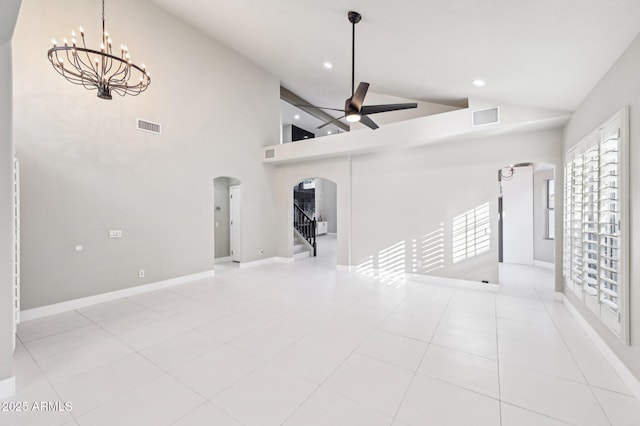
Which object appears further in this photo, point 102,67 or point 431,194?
point 431,194

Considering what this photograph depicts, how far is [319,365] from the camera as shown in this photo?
8.63ft

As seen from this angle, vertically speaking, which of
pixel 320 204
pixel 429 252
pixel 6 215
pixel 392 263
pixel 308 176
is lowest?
pixel 392 263

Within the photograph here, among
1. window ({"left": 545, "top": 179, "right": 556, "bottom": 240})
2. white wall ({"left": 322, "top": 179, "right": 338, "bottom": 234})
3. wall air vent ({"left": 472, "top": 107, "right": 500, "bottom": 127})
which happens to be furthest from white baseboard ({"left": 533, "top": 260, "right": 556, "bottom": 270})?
white wall ({"left": 322, "top": 179, "right": 338, "bottom": 234})

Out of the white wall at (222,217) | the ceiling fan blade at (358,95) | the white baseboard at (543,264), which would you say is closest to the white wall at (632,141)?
the ceiling fan blade at (358,95)

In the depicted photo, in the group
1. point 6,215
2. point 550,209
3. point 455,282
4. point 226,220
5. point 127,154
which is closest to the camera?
point 6,215

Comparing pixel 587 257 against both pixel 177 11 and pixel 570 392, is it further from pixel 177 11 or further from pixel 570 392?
pixel 177 11

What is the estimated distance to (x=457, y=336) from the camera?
3.27 meters

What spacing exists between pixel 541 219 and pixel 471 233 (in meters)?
3.48

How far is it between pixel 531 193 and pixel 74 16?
10281mm

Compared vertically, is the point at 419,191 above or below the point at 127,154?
below

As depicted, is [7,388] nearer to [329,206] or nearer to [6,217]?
[6,217]

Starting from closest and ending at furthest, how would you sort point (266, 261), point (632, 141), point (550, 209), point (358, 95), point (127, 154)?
point (632, 141) → point (358, 95) → point (127, 154) → point (550, 209) → point (266, 261)

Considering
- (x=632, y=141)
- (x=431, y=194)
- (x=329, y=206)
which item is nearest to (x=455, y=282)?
(x=431, y=194)

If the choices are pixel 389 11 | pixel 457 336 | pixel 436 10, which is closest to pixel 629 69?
pixel 436 10
